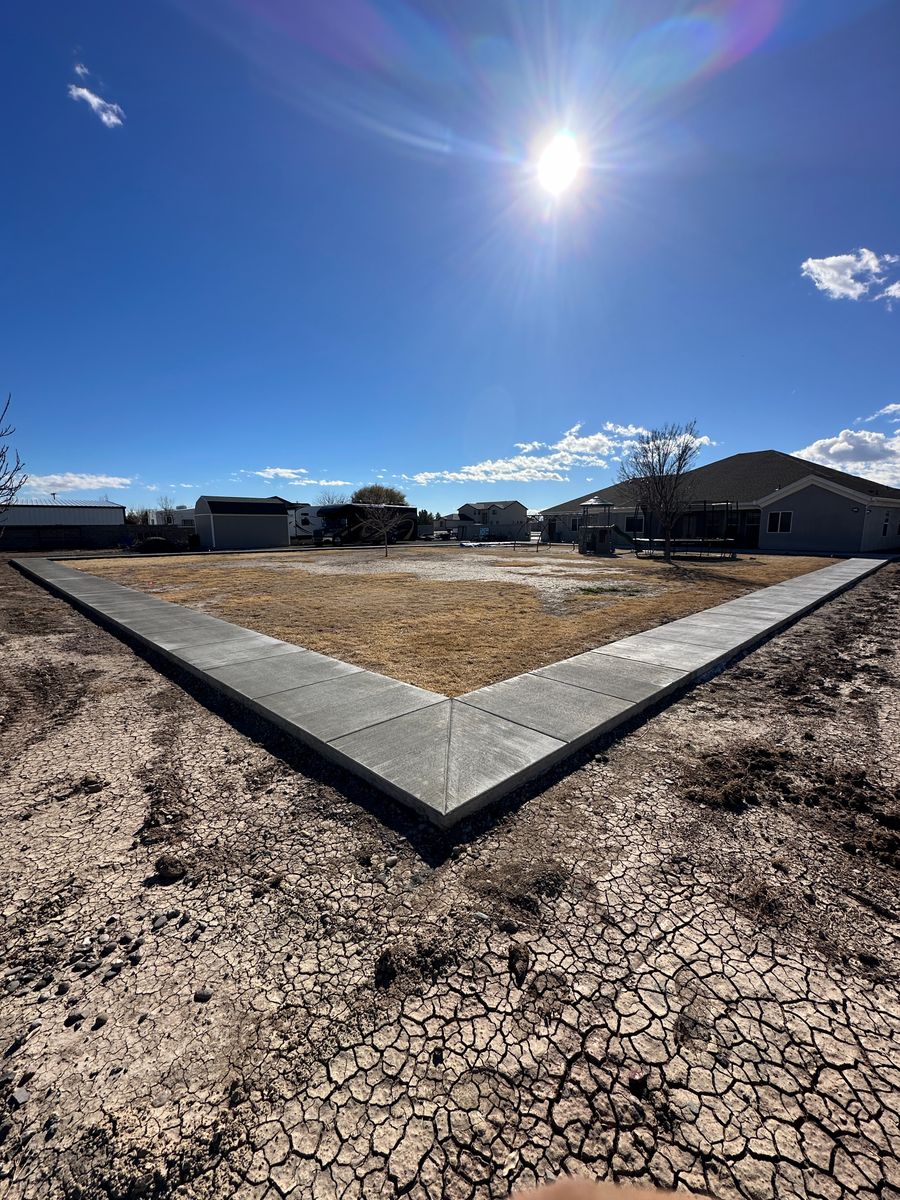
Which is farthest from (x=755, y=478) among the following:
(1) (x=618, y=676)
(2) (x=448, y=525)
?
(2) (x=448, y=525)

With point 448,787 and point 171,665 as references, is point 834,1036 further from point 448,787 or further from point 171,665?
point 171,665

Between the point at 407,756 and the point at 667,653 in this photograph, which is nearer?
the point at 407,756

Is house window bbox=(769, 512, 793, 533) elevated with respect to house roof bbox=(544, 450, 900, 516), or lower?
lower

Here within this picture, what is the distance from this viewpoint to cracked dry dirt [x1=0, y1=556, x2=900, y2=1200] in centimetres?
147

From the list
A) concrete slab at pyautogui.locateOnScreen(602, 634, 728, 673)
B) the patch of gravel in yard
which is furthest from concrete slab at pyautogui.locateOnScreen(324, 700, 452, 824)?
the patch of gravel in yard

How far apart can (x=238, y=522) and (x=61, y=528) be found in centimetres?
1096

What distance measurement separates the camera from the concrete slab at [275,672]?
5230mm

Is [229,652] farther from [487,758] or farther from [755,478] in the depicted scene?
[755,478]

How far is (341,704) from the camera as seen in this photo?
15.6ft

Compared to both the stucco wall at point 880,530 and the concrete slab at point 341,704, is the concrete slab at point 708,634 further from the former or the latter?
the stucco wall at point 880,530

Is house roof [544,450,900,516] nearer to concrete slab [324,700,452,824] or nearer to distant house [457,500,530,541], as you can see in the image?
distant house [457,500,530,541]

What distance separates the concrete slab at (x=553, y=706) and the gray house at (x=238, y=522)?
36.6m

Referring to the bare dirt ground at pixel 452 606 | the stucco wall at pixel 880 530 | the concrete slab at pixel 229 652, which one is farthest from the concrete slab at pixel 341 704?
the stucco wall at pixel 880 530

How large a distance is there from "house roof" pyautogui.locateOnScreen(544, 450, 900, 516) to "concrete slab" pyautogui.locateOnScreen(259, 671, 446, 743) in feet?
105
